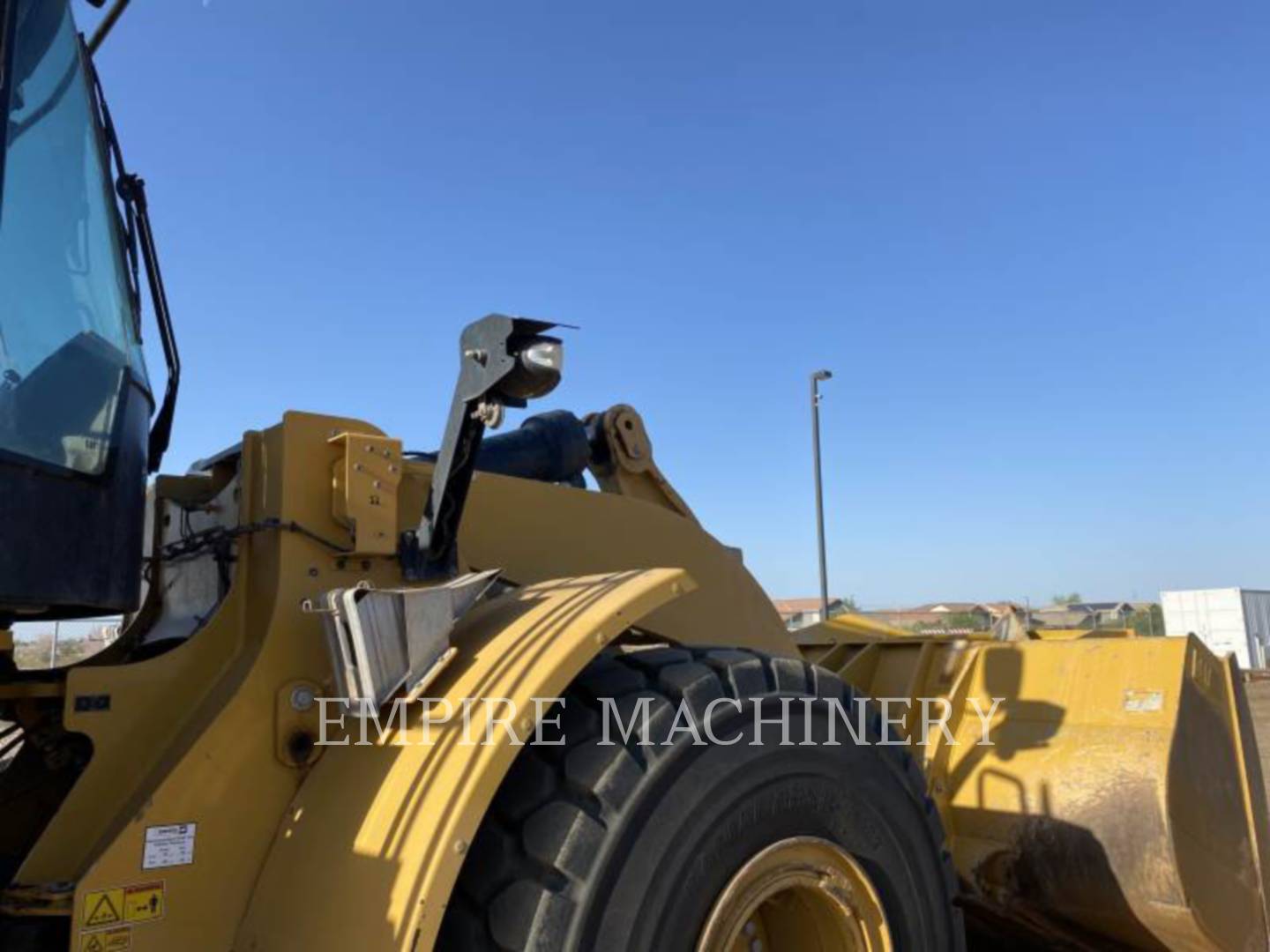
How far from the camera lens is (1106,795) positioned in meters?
4.20

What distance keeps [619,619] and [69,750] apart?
5.25 feet

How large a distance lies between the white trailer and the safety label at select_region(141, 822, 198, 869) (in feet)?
111

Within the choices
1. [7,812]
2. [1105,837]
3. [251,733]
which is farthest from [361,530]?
[1105,837]

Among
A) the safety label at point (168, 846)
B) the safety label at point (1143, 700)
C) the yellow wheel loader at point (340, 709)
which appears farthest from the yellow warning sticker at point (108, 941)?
the safety label at point (1143, 700)

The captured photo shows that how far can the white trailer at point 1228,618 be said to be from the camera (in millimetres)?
32219

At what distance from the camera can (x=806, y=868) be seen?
2.77 metres

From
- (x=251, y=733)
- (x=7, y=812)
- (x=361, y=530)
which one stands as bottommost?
(x=7, y=812)

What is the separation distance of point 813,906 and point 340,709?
1345mm

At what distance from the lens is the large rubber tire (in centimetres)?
233

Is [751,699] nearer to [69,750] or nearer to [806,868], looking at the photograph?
[806,868]

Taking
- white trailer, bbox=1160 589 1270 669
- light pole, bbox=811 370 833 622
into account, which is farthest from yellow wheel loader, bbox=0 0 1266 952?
white trailer, bbox=1160 589 1270 669

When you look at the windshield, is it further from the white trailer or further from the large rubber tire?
the white trailer

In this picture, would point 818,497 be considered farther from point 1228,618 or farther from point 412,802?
point 1228,618

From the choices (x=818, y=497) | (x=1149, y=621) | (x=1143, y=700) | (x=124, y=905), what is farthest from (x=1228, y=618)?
(x=124, y=905)
